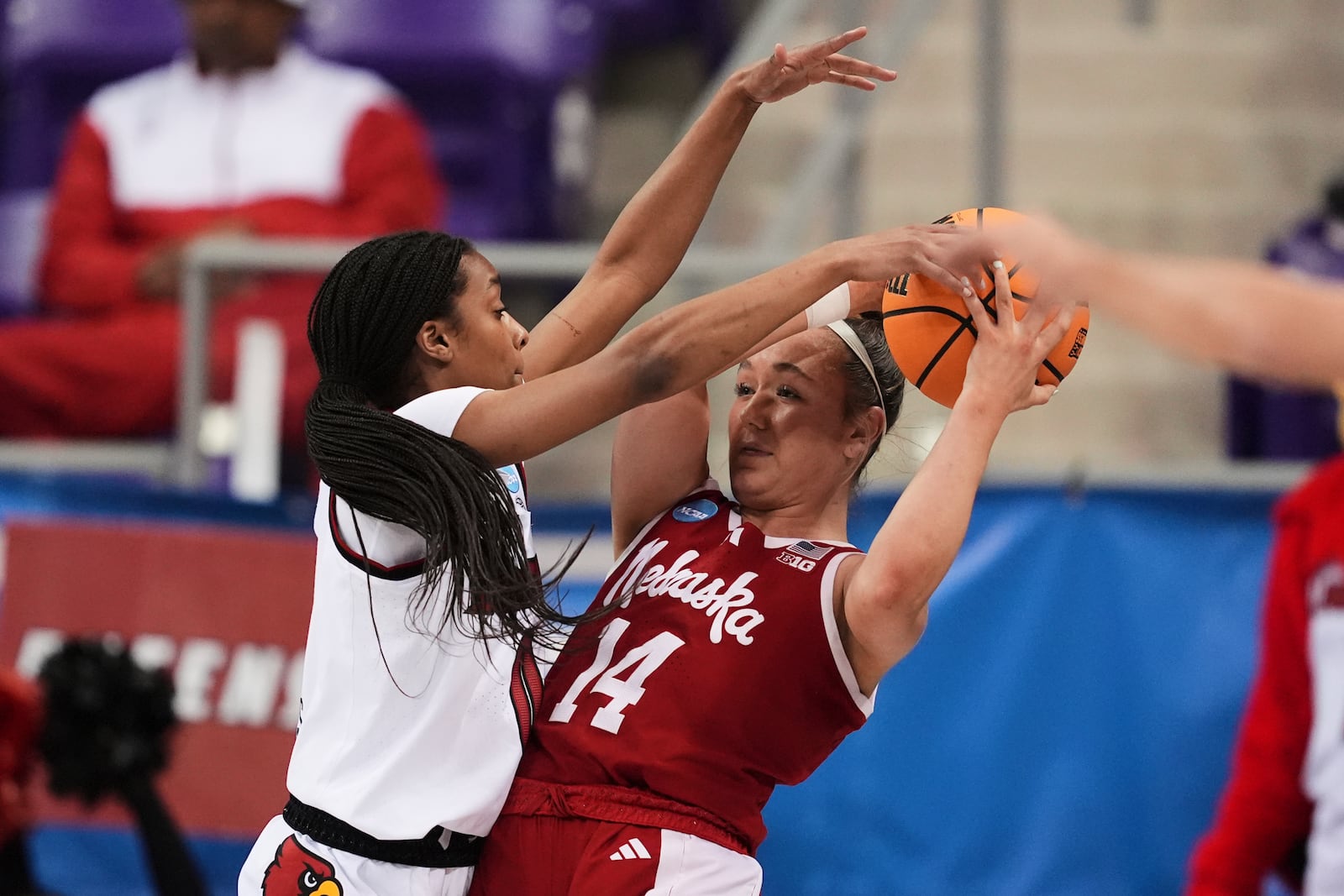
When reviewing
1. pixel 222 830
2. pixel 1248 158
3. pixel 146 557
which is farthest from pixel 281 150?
pixel 1248 158

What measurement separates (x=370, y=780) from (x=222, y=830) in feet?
8.13

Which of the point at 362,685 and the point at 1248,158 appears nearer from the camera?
the point at 362,685

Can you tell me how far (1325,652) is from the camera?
4.48 metres

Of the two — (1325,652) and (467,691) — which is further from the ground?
(467,691)

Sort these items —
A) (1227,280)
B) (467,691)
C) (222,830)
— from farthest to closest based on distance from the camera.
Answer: (222,830), (467,691), (1227,280)

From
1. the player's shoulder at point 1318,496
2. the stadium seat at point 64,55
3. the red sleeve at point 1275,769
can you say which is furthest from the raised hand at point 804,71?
the stadium seat at point 64,55

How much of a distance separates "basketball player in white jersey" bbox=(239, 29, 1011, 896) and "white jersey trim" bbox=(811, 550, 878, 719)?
0.45 meters

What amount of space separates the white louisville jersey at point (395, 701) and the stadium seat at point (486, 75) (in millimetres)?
4881


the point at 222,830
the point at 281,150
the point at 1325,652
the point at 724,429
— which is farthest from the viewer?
the point at 281,150

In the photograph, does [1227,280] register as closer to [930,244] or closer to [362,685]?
[930,244]

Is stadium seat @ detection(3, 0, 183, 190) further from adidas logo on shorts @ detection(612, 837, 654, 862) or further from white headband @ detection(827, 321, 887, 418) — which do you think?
adidas logo on shorts @ detection(612, 837, 654, 862)

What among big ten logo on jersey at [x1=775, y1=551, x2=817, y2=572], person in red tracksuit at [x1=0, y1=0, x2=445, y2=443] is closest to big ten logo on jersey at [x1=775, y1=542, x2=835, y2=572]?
big ten logo on jersey at [x1=775, y1=551, x2=817, y2=572]

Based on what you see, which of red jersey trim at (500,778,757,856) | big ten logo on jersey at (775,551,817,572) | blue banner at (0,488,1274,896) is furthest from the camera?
blue banner at (0,488,1274,896)

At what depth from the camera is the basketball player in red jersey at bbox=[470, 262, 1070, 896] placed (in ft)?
9.18
